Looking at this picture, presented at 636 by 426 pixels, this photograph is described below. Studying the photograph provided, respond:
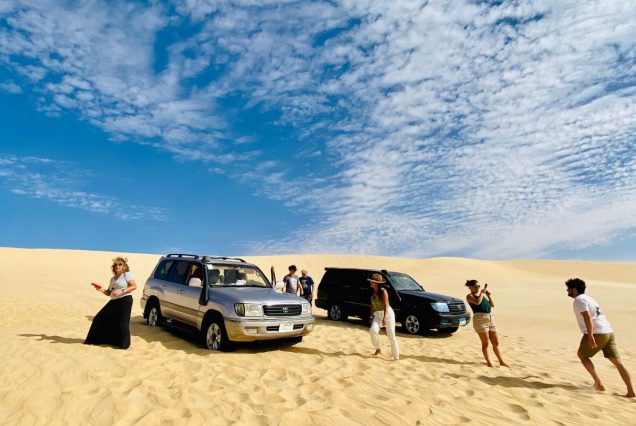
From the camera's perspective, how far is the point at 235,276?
9008mm

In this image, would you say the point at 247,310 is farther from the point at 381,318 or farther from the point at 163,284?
the point at 163,284

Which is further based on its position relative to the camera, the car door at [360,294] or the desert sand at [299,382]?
the car door at [360,294]

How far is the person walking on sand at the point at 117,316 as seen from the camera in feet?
24.0

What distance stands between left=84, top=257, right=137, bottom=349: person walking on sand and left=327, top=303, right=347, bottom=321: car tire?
26.2 feet

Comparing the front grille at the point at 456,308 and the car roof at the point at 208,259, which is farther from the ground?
the car roof at the point at 208,259

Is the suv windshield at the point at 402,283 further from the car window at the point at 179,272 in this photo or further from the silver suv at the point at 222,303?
the car window at the point at 179,272

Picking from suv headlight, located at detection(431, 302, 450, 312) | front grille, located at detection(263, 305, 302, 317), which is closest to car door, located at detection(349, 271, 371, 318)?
suv headlight, located at detection(431, 302, 450, 312)

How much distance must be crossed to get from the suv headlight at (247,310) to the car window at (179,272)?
240 cm

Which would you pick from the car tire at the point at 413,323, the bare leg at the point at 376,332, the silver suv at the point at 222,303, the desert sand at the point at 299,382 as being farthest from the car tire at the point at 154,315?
the car tire at the point at 413,323

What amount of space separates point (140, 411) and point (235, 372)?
1.94 m

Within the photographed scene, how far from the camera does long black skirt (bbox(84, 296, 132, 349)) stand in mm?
7316

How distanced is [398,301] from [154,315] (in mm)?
6951

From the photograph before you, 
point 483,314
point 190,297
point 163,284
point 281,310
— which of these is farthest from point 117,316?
point 483,314

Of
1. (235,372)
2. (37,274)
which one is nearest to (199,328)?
(235,372)
